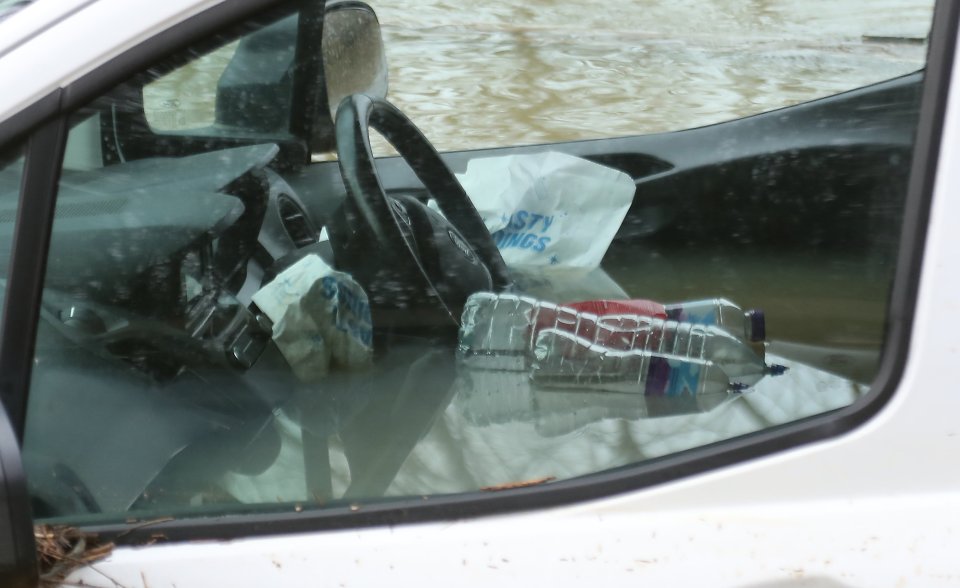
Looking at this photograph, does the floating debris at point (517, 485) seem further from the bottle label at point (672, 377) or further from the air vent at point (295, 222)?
the air vent at point (295, 222)

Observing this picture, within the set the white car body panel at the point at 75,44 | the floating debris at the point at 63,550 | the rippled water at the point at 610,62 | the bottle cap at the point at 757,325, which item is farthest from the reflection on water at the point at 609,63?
the floating debris at the point at 63,550

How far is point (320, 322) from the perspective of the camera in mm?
1341

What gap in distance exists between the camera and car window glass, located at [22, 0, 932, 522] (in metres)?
1.19

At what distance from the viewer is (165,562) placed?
1104mm

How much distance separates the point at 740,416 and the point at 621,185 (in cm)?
58

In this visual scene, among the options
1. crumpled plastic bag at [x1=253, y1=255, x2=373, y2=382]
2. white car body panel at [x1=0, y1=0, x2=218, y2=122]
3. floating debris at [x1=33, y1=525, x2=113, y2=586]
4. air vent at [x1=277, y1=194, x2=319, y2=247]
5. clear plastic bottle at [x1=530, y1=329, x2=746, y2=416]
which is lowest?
floating debris at [x1=33, y1=525, x2=113, y2=586]

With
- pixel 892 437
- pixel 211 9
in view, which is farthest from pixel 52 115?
pixel 892 437

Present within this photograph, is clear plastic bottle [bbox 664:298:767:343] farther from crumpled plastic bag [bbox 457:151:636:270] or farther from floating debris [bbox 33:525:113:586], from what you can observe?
floating debris [bbox 33:525:113:586]

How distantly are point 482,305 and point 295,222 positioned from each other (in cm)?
31

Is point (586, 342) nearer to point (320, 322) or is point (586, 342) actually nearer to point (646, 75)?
point (320, 322)

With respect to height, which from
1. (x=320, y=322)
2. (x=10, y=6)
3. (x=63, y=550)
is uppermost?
(x=10, y=6)

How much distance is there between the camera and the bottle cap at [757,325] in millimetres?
1276

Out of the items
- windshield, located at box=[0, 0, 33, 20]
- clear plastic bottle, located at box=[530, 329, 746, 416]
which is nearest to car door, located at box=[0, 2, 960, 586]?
clear plastic bottle, located at box=[530, 329, 746, 416]

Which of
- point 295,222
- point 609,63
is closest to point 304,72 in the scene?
point 295,222
